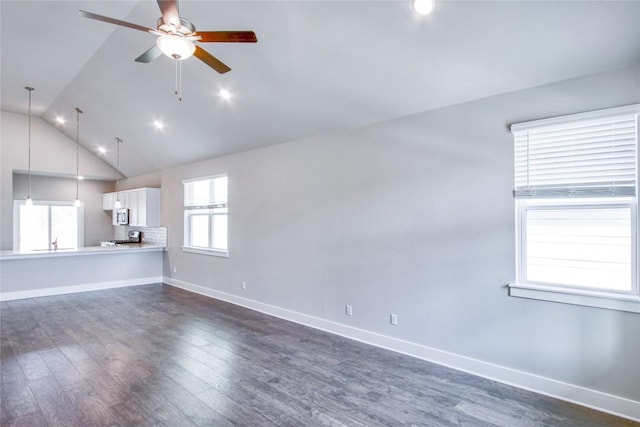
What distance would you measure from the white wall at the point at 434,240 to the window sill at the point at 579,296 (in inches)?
2.3

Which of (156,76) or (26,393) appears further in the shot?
(156,76)

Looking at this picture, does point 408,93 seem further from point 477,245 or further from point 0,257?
point 0,257

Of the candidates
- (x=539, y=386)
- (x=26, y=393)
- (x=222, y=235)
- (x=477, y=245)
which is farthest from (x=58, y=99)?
(x=539, y=386)

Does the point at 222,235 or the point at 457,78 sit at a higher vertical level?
the point at 457,78

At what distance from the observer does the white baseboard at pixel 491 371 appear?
2645 millimetres

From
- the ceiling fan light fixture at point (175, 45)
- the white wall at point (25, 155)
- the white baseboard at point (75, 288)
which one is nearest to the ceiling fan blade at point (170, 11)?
the ceiling fan light fixture at point (175, 45)

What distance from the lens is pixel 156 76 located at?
475 centimetres

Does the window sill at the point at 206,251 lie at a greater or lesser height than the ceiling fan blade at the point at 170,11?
lesser

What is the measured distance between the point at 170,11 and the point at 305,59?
1.51 metres

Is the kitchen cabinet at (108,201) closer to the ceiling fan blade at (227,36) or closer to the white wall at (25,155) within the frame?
the white wall at (25,155)

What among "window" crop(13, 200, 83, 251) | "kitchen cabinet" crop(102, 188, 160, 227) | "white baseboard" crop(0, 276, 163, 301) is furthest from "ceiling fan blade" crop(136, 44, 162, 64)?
"window" crop(13, 200, 83, 251)

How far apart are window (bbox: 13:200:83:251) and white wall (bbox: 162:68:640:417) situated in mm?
6732

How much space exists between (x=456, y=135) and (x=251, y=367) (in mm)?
3096

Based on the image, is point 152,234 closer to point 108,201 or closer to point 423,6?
point 108,201
